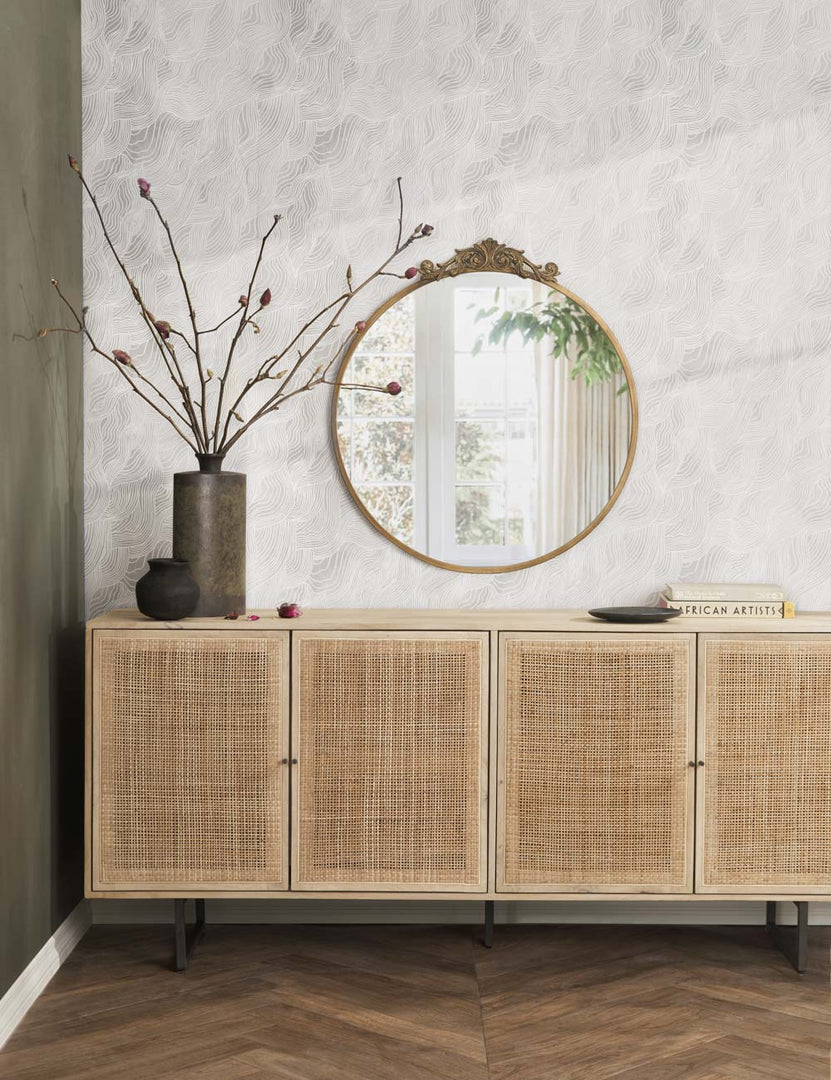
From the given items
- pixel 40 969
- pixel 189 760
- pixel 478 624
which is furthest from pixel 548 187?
pixel 40 969

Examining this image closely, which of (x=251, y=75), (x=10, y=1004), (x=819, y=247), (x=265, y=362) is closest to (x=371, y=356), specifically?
(x=265, y=362)

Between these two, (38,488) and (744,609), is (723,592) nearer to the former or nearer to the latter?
(744,609)

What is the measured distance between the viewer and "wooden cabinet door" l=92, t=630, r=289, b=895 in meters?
2.36

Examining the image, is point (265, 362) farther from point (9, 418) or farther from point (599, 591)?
point (599, 591)

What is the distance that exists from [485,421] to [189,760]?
1189 mm

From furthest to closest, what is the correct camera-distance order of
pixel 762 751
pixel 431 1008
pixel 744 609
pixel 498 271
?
pixel 498 271 → pixel 744 609 → pixel 762 751 → pixel 431 1008

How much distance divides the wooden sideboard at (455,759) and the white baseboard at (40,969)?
0.21 m

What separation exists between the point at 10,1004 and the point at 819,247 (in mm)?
2763

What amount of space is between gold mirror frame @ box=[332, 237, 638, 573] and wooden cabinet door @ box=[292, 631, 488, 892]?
0.45 meters

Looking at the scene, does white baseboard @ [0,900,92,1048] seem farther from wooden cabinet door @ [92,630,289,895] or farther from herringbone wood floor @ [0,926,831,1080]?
wooden cabinet door @ [92,630,289,895]

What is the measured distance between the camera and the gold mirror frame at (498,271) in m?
2.72

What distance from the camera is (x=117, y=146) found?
8.91ft

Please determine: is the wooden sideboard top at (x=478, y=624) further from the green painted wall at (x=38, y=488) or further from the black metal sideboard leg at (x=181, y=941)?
the black metal sideboard leg at (x=181, y=941)

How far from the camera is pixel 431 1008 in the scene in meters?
2.27
